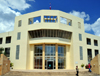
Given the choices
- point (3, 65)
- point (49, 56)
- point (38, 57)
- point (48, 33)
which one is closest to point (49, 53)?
point (49, 56)

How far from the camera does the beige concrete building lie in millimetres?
32156

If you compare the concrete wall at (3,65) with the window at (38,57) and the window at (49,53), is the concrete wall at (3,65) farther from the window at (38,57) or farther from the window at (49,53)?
the window at (49,53)

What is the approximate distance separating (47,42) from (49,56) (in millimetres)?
3641

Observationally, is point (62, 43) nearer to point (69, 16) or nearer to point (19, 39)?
point (69, 16)

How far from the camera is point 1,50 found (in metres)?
36.0

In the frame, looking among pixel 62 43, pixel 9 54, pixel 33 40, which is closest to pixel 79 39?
pixel 62 43

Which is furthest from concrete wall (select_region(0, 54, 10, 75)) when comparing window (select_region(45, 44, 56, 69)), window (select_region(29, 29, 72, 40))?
window (select_region(29, 29, 72, 40))

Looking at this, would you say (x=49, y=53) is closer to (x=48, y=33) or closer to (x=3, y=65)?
(x=48, y=33)

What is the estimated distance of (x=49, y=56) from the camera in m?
32.4

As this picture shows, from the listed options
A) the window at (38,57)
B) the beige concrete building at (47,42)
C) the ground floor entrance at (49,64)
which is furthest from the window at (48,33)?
the ground floor entrance at (49,64)

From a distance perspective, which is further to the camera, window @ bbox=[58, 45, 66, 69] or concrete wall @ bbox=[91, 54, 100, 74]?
window @ bbox=[58, 45, 66, 69]

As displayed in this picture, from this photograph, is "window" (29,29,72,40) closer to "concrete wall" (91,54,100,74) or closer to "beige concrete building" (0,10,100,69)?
"beige concrete building" (0,10,100,69)

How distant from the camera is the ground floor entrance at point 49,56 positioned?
106 ft

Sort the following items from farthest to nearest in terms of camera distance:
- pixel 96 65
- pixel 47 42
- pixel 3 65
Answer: pixel 47 42 < pixel 96 65 < pixel 3 65
